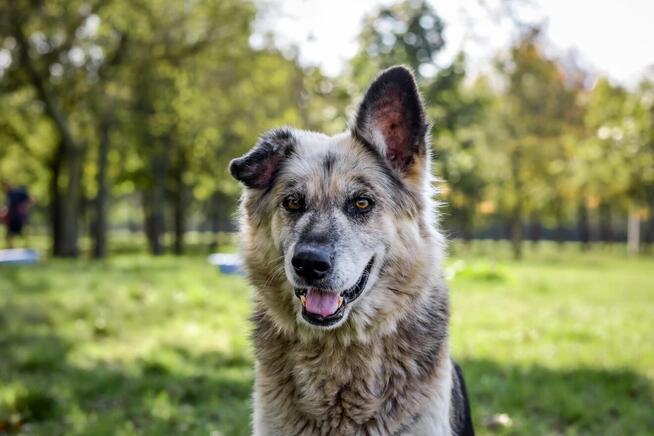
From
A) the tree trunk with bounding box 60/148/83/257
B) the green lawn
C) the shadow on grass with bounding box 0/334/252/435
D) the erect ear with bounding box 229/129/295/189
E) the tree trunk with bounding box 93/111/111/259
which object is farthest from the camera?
the tree trunk with bounding box 93/111/111/259

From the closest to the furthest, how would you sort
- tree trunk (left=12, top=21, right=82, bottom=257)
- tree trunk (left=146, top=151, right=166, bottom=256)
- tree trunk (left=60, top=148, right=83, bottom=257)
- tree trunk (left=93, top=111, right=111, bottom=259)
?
tree trunk (left=12, top=21, right=82, bottom=257), tree trunk (left=60, top=148, right=83, bottom=257), tree trunk (left=93, top=111, right=111, bottom=259), tree trunk (left=146, top=151, right=166, bottom=256)

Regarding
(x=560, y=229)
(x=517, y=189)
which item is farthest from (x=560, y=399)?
(x=560, y=229)

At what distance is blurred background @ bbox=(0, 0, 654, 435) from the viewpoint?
5.69m

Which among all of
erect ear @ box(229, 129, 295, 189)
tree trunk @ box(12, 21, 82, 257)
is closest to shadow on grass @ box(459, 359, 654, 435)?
erect ear @ box(229, 129, 295, 189)

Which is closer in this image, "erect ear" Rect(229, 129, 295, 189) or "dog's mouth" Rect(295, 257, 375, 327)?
"dog's mouth" Rect(295, 257, 375, 327)

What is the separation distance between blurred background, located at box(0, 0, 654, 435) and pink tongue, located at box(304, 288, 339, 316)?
0.91 meters

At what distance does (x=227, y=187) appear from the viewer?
27938mm

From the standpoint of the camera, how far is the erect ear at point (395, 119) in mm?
3320

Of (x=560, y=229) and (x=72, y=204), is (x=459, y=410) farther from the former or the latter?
(x=560, y=229)

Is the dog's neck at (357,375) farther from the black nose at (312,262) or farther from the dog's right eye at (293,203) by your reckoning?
the dog's right eye at (293,203)

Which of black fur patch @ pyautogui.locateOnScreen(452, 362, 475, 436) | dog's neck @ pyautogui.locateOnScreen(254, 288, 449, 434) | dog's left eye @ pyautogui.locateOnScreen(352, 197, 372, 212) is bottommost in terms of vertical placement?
black fur patch @ pyautogui.locateOnScreen(452, 362, 475, 436)

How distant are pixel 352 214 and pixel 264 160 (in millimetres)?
645

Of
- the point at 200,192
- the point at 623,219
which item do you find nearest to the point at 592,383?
the point at 200,192

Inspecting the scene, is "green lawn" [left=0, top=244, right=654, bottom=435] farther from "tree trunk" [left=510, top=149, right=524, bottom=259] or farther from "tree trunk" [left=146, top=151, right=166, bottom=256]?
"tree trunk" [left=510, top=149, right=524, bottom=259]
